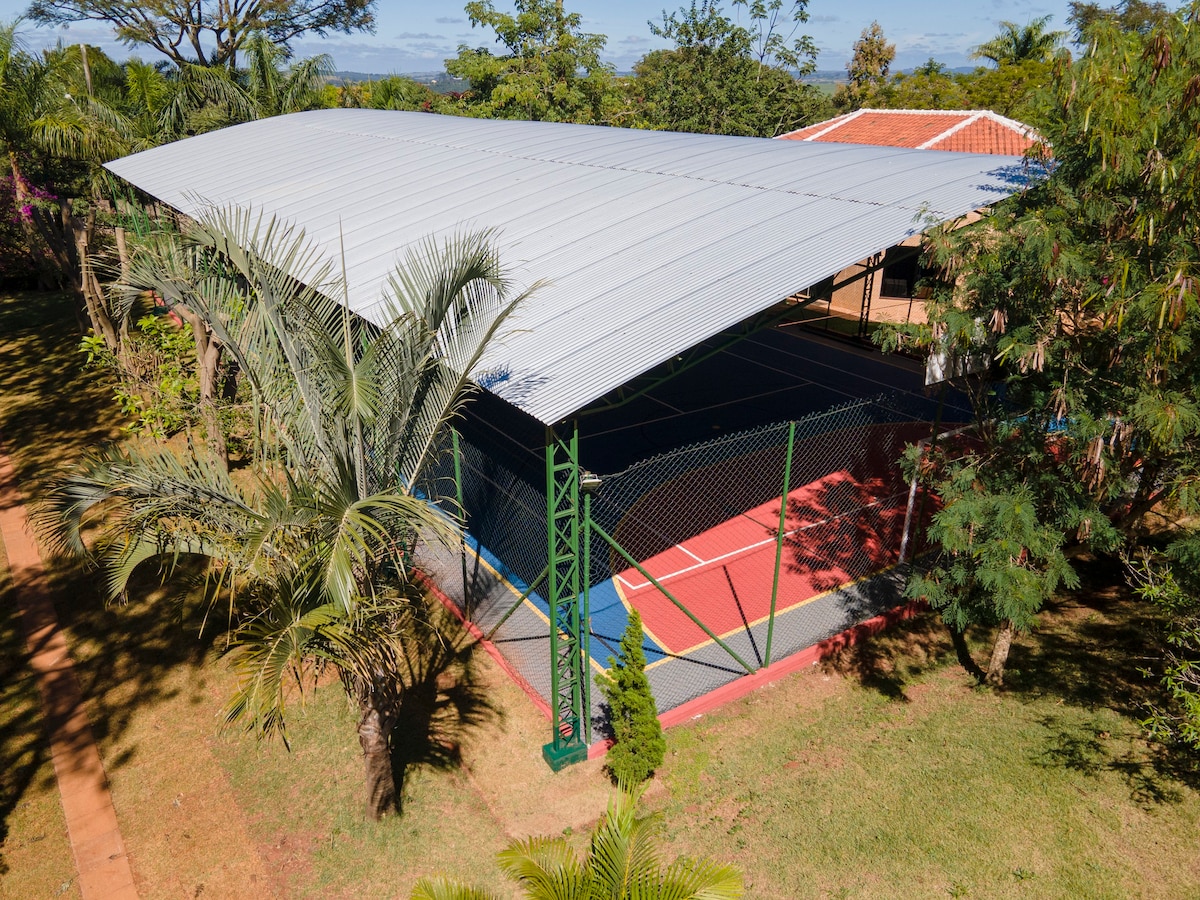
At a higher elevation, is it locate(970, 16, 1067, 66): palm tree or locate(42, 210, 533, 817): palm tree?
locate(970, 16, 1067, 66): palm tree

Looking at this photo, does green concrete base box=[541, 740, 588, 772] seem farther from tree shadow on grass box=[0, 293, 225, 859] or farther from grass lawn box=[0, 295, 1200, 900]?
tree shadow on grass box=[0, 293, 225, 859]

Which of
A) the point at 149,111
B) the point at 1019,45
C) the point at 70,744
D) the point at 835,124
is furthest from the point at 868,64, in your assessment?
the point at 70,744

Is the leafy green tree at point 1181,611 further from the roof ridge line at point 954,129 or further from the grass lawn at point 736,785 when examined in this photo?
the roof ridge line at point 954,129

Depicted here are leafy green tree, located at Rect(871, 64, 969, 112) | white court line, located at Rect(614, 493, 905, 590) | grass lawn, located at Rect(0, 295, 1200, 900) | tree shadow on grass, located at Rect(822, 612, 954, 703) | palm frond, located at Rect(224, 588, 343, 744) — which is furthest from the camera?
leafy green tree, located at Rect(871, 64, 969, 112)

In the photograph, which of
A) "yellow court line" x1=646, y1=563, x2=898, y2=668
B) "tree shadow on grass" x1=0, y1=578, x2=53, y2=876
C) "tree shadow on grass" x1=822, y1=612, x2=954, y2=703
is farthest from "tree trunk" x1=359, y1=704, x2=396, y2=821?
"tree shadow on grass" x1=822, y1=612, x2=954, y2=703

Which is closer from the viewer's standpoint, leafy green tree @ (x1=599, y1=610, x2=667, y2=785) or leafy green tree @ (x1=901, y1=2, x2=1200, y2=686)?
leafy green tree @ (x1=901, y1=2, x2=1200, y2=686)

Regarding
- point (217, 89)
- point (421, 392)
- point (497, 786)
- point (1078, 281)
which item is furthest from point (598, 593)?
point (217, 89)

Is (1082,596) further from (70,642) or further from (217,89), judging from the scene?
(217,89)
